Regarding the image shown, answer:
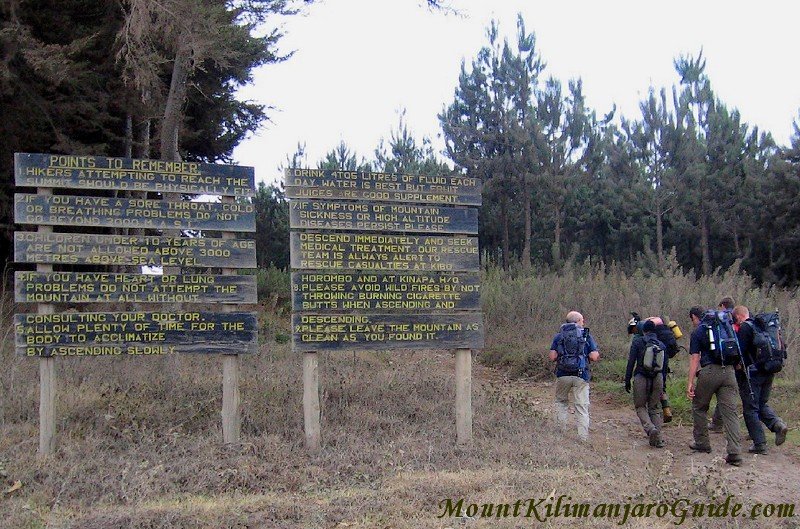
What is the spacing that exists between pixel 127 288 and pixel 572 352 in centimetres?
549

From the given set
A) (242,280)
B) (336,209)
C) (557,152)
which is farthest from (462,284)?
(557,152)

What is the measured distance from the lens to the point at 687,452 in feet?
30.6

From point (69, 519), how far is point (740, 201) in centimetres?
2753

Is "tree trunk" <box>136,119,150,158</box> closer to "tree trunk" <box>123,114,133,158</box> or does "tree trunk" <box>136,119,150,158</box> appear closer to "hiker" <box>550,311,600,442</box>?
"tree trunk" <box>123,114,133,158</box>

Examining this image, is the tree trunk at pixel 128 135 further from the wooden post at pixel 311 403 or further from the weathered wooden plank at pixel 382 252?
the wooden post at pixel 311 403

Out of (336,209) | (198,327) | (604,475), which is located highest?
(336,209)

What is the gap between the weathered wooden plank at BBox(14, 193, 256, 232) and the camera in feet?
25.5

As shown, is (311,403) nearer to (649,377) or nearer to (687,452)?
(649,377)

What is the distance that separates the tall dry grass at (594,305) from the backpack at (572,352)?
515 cm

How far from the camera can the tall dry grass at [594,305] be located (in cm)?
1536

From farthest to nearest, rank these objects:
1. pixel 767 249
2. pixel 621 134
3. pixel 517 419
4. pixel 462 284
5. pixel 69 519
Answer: pixel 621 134 < pixel 767 249 < pixel 517 419 < pixel 462 284 < pixel 69 519

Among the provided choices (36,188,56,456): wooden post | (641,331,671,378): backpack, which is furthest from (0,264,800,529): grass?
(641,331,671,378): backpack

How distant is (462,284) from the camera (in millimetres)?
9078

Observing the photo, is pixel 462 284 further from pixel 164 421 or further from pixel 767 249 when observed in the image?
pixel 767 249
